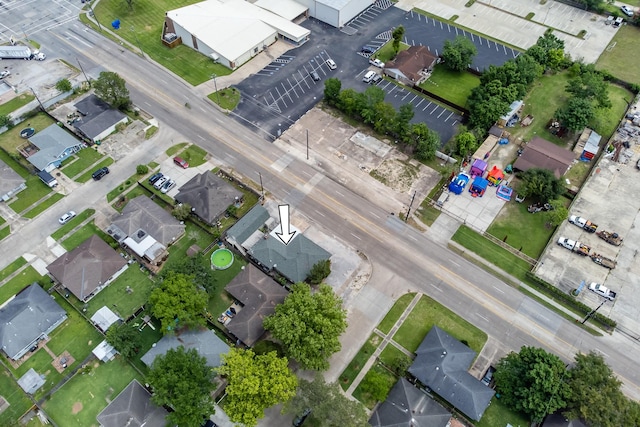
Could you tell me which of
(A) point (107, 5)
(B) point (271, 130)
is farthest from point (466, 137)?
(A) point (107, 5)

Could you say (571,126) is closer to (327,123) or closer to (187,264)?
(327,123)

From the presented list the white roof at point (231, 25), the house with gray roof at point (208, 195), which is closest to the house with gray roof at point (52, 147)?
the house with gray roof at point (208, 195)

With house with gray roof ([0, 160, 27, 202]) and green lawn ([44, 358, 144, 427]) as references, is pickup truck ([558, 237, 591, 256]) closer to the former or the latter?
green lawn ([44, 358, 144, 427])

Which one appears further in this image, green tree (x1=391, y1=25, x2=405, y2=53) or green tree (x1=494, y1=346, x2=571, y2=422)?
green tree (x1=391, y1=25, x2=405, y2=53)

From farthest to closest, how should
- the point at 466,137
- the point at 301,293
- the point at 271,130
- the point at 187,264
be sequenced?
the point at 271,130
the point at 466,137
the point at 187,264
the point at 301,293

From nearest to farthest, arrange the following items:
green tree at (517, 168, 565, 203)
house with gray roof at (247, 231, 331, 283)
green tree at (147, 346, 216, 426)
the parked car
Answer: green tree at (147, 346, 216, 426)
house with gray roof at (247, 231, 331, 283)
the parked car
green tree at (517, 168, 565, 203)

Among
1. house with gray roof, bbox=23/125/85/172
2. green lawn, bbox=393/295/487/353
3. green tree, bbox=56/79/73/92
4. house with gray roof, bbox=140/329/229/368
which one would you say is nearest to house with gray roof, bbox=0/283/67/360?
house with gray roof, bbox=140/329/229/368
